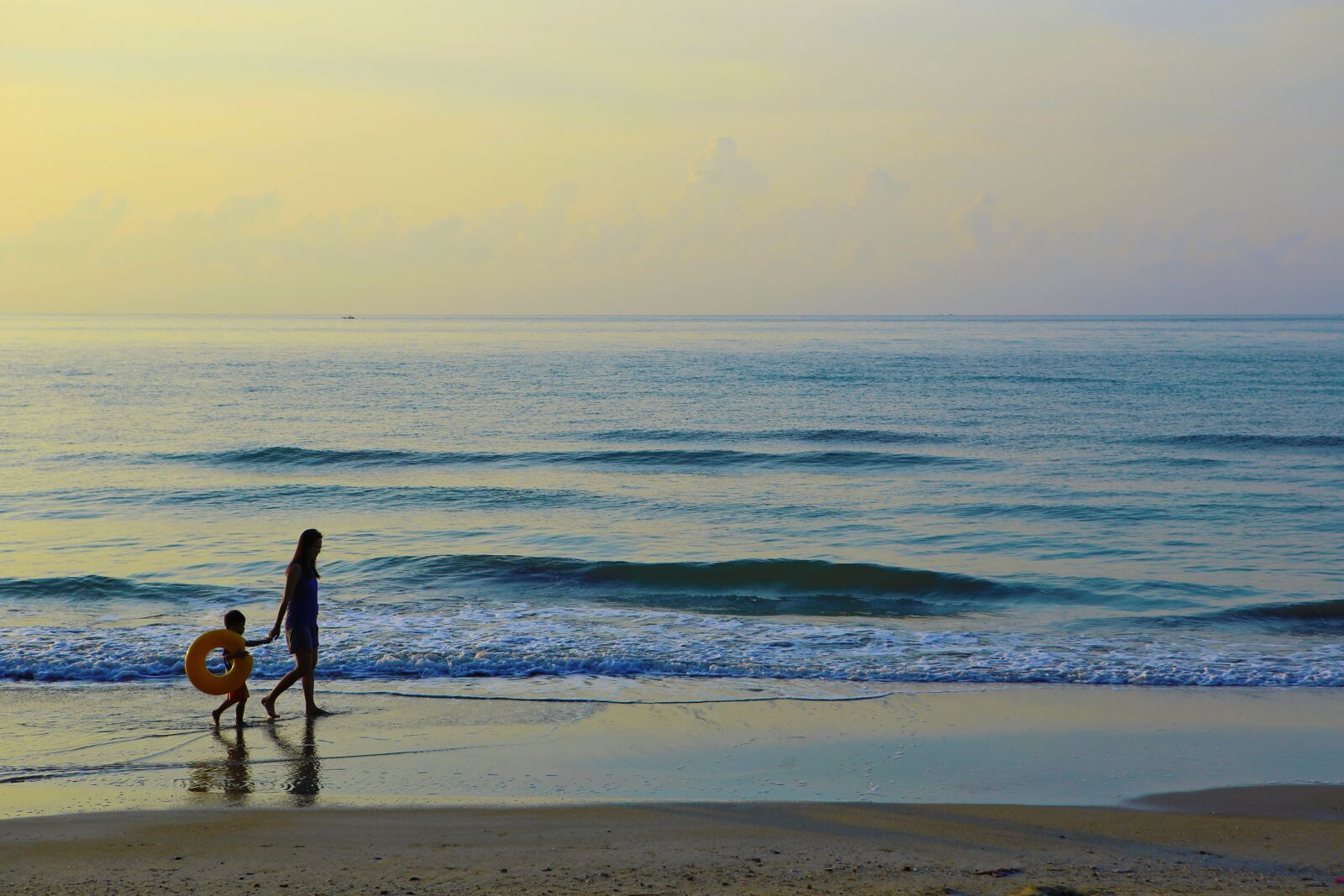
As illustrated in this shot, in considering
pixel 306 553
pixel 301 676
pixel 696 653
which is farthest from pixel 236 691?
pixel 696 653

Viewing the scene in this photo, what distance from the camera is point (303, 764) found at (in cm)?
801

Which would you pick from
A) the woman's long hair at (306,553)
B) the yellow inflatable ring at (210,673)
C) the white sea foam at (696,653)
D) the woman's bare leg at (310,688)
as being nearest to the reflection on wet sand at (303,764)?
the woman's bare leg at (310,688)

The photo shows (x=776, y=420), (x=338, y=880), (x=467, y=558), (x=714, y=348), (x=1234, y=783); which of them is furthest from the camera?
(x=714, y=348)

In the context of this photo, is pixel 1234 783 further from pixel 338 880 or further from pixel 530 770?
pixel 338 880

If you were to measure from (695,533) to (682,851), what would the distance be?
13.4 metres

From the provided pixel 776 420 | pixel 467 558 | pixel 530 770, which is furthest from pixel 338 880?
pixel 776 420

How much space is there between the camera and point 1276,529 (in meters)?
19.1

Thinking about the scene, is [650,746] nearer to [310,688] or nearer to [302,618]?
[310,688]

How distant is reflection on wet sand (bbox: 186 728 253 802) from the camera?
24.2 feet

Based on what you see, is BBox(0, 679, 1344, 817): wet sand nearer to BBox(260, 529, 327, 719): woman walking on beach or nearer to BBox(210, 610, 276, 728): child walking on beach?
BBox(210, 610, 276, 728): child walking on beach

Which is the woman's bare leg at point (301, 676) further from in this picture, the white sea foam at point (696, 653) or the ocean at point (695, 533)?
the white sea foam at point (696, 653)

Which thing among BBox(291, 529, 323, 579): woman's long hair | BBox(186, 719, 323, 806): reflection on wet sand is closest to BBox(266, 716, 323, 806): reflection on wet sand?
BBox(186, 719, 323, 806): reflection on wet sand

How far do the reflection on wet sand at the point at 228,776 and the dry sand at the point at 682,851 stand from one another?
1.45 feet

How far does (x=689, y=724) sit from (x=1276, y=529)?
47.0ft
